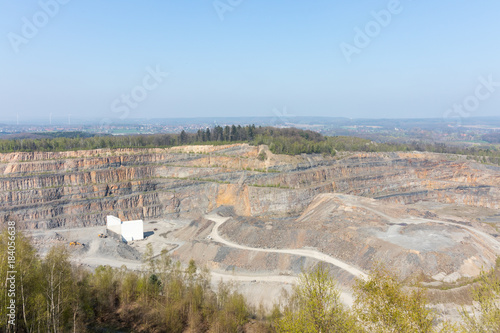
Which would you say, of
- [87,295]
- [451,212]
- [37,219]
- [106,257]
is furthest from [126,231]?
[451,212]

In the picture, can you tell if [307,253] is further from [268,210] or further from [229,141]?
[229,141]

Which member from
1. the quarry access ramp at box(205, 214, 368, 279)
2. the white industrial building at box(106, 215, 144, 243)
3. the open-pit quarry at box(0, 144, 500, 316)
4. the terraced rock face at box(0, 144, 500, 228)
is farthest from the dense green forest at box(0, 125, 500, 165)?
the quarry access ramp at box(205, 214, 368, 279)

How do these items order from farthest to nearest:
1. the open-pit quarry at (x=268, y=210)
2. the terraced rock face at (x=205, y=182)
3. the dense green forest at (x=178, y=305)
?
the terraced rock face at (x=205, y=182)
the open-pit quarry at (x=268, y=210)
the dense green forest at (x=178, y=305)

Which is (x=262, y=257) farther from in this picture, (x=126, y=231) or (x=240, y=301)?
(x=126, y=231)

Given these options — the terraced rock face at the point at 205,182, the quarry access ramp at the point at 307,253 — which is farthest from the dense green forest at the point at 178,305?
the terraced rock face at the point at 205,182

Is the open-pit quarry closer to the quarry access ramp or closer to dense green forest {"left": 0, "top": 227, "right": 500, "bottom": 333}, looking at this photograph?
the quarry access ramp

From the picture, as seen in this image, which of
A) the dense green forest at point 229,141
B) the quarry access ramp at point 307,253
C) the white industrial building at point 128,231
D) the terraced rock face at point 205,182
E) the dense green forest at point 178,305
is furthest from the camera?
the dense green forest at point 229,141

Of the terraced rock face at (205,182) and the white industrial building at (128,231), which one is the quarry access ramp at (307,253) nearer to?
the white industrial building at (128,231)
